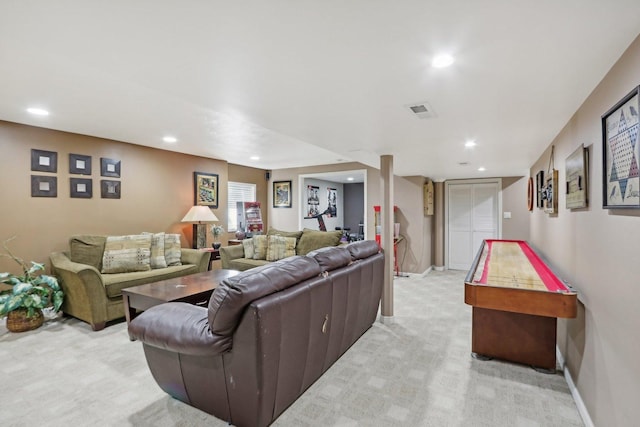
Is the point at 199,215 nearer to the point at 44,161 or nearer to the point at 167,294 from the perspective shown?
the point at 44,161

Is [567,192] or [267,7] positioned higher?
[267,7]

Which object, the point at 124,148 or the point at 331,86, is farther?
the point at 124,148

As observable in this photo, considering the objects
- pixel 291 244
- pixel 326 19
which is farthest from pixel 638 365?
pixel 291 244

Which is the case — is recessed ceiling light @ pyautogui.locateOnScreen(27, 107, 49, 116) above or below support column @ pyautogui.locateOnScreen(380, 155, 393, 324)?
above

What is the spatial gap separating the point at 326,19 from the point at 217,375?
1.86 m

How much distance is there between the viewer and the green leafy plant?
3219 millimetres

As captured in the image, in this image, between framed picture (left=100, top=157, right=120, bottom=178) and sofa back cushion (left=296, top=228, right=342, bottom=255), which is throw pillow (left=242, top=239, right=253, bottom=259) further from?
framed picture (left=100, top=157, right=120, bottom=178)

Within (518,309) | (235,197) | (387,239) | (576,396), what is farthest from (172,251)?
(576,396)

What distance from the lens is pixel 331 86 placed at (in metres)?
1.88

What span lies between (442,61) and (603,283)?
148 cm

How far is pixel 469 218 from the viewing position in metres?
6.80

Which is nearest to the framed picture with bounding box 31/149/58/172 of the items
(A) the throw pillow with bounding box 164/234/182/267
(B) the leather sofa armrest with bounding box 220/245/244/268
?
(A) the throw pillow with bounding box 164/234/182/267

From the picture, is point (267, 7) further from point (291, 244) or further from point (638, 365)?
point (291, 244)

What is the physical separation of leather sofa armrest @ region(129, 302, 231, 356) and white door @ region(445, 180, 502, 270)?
20.4 feet
